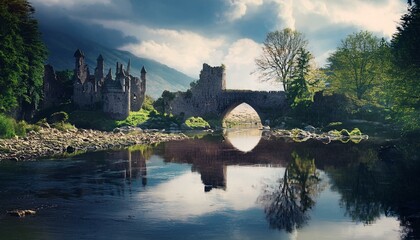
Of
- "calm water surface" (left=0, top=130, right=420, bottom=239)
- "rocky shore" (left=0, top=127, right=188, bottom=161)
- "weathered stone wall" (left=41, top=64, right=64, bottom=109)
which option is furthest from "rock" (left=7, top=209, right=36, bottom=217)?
"weathered stone wall" (left=41, top=64, right=64, bottom=109)

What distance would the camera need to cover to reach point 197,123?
272ft

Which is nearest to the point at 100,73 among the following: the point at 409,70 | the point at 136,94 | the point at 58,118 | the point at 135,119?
the point at 136,94

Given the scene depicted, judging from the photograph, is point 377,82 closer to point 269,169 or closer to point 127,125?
point 127,125

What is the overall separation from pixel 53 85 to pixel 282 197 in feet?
213

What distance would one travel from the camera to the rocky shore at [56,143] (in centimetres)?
3712

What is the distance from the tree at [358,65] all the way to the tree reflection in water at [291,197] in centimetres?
5027

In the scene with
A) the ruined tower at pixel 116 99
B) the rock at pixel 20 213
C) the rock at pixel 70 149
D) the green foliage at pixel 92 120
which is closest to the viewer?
the rock at pixel 20 213

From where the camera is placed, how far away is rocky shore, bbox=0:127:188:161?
37.1 metres

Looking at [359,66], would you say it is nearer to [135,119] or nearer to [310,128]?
[310,128]

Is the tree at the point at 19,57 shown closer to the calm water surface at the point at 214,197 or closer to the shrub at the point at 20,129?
the shrub at the point at 20,129

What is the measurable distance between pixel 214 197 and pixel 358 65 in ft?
202

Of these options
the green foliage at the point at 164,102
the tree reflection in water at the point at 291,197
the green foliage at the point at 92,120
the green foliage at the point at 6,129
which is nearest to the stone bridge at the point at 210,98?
the green foliage at the point at 164,102

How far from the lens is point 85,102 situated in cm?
7569

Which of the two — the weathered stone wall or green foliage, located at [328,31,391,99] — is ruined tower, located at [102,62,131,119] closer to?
the weathered stone wall
